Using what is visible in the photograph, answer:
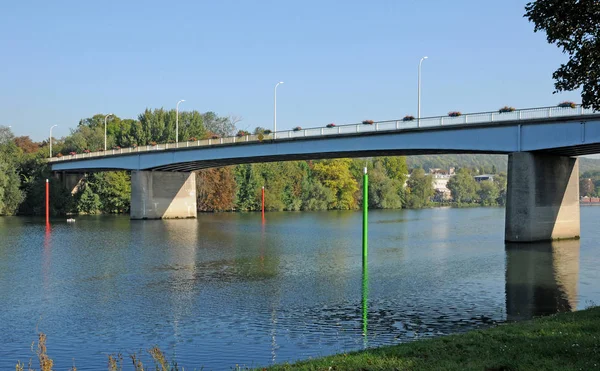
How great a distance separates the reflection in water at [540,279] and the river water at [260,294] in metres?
0.08

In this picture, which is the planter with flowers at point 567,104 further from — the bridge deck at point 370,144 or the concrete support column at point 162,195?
the concrete support column at point 162,195

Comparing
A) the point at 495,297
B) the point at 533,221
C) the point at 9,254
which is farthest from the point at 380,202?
the point at 495,297

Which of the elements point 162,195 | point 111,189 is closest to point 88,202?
point 111,189

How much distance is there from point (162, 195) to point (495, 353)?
250 ft

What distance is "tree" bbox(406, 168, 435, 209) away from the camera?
15625 centimetres

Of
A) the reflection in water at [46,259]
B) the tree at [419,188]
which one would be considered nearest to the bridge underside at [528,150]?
the reflection in water at [46,259]

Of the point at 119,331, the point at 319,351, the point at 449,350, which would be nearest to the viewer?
the point at 449,350

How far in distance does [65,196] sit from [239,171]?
32.0 metres

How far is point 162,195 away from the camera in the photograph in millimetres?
85750

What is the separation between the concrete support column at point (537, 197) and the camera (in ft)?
154

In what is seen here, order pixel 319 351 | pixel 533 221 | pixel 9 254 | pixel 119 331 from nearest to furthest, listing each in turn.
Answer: pixel 319 351, pixel 119 331, pixel 9 254, pixel 533 221

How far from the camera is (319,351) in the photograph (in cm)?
1683

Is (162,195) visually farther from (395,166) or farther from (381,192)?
(395,166)

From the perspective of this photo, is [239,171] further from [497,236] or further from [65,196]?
[497,236]
